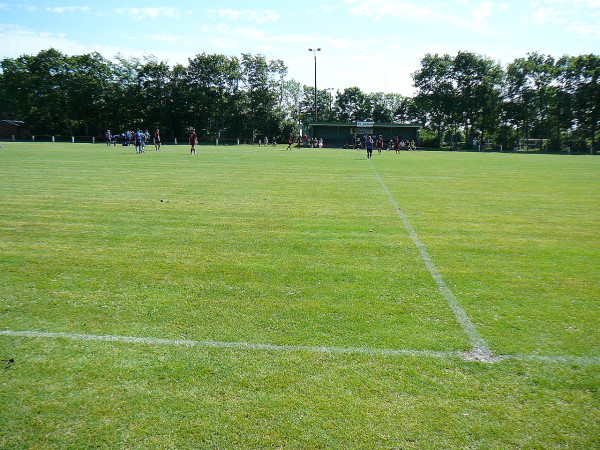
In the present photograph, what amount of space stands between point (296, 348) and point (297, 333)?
0.31m

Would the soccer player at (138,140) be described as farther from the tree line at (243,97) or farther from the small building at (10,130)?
the small building at (10,130)

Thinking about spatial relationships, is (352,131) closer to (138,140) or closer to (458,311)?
(138,140)

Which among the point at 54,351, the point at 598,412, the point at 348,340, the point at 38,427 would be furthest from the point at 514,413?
the point at 54,351

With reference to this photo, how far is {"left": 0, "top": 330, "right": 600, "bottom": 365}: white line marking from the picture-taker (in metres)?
3.89

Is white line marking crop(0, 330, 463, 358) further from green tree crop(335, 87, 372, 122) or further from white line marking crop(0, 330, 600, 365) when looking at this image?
green tree crop(335, 87, 372, 122)

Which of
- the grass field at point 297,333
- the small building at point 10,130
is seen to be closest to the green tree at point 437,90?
the small building at point 10,130

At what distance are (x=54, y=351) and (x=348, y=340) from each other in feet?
9.05

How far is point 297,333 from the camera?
4340mm

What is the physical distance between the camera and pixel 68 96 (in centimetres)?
8312

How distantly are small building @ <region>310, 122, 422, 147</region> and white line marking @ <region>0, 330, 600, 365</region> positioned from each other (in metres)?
74.7

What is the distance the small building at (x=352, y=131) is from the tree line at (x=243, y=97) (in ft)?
10.3

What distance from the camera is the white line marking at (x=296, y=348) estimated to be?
3.89 meters

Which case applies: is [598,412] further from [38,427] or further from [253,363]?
[38,427]

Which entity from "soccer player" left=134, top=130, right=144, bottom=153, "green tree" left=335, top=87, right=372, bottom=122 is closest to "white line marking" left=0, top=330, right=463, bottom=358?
"soccer player" left=134, top=130, right=144, bottom=153
